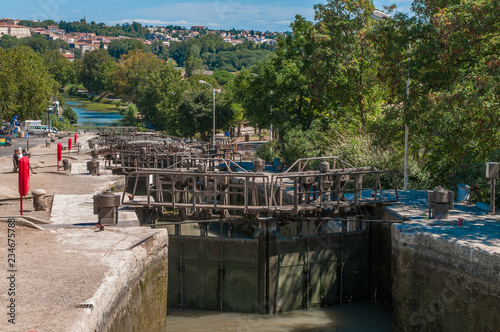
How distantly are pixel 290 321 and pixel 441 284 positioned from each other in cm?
420

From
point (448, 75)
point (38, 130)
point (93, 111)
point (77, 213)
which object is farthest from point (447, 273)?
point (93, 111)

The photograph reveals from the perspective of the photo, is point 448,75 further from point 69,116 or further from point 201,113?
point 69,116

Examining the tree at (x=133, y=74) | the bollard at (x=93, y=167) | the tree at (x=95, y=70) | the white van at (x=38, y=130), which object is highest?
the tree at (x=95, y=70)

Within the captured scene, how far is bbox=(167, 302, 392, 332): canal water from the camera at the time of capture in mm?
15820

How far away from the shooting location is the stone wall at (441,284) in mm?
12547

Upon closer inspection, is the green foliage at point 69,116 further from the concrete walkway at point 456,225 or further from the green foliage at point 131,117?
the concrete walkway at point 456,225

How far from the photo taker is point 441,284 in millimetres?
13867

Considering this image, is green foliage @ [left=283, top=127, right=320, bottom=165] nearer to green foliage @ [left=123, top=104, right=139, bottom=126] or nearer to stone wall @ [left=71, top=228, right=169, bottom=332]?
stone wall @ [left=71, top=228, right=169, bottom=332]

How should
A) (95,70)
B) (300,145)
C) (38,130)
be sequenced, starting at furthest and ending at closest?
(95,70), (38,130), (300,145)

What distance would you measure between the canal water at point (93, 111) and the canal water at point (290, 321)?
92303 millimetres

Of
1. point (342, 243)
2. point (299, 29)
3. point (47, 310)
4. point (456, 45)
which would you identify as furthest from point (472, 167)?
point (299, 29)

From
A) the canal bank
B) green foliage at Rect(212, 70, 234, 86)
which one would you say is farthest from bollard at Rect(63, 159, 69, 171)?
green foliage at Rect(212, 70, 234, 86)

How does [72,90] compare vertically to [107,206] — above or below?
above

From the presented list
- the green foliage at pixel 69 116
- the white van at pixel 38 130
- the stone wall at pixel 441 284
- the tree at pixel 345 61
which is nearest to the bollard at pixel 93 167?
the tree at pixel 345 61
